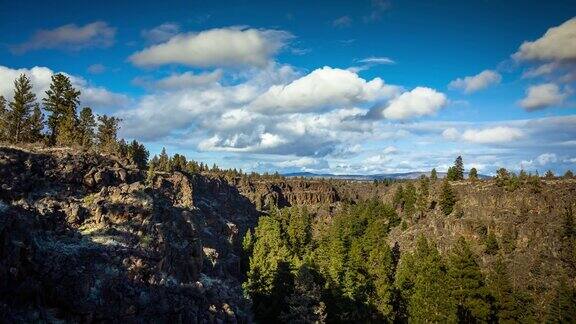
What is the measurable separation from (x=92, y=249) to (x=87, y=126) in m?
57.1

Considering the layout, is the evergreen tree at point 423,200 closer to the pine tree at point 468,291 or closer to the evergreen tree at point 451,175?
the evergreen tree at point 451,175

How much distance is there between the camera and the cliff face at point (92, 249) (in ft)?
93.1

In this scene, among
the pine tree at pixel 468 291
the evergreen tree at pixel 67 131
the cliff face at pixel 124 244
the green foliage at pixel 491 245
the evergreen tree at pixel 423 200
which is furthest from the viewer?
the evergreen tree at pixel 423 200

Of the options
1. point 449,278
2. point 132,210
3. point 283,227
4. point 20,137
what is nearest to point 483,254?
point 449,278

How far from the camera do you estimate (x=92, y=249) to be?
123ft

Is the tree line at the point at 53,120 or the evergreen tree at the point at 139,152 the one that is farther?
the evergreen tree at the point at 139,152

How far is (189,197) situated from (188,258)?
2504 inches

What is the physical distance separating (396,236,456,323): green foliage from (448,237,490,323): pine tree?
146 cm

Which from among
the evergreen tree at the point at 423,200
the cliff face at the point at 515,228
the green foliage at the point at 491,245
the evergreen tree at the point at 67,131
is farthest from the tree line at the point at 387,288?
the evergreen tree at the point at 67,131

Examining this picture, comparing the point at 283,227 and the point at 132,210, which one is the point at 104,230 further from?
the point at 283,227

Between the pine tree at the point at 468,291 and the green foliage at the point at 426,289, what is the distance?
146 centimetres

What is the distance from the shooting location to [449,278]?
5825cm

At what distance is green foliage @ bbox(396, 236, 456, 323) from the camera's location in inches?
2189

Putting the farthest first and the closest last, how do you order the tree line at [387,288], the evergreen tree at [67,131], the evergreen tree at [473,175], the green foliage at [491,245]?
the evergreen tree at [473,175] < the green foliage at [491,245] < the evergreen tree at [67,131] < the tree line at [387,288]
